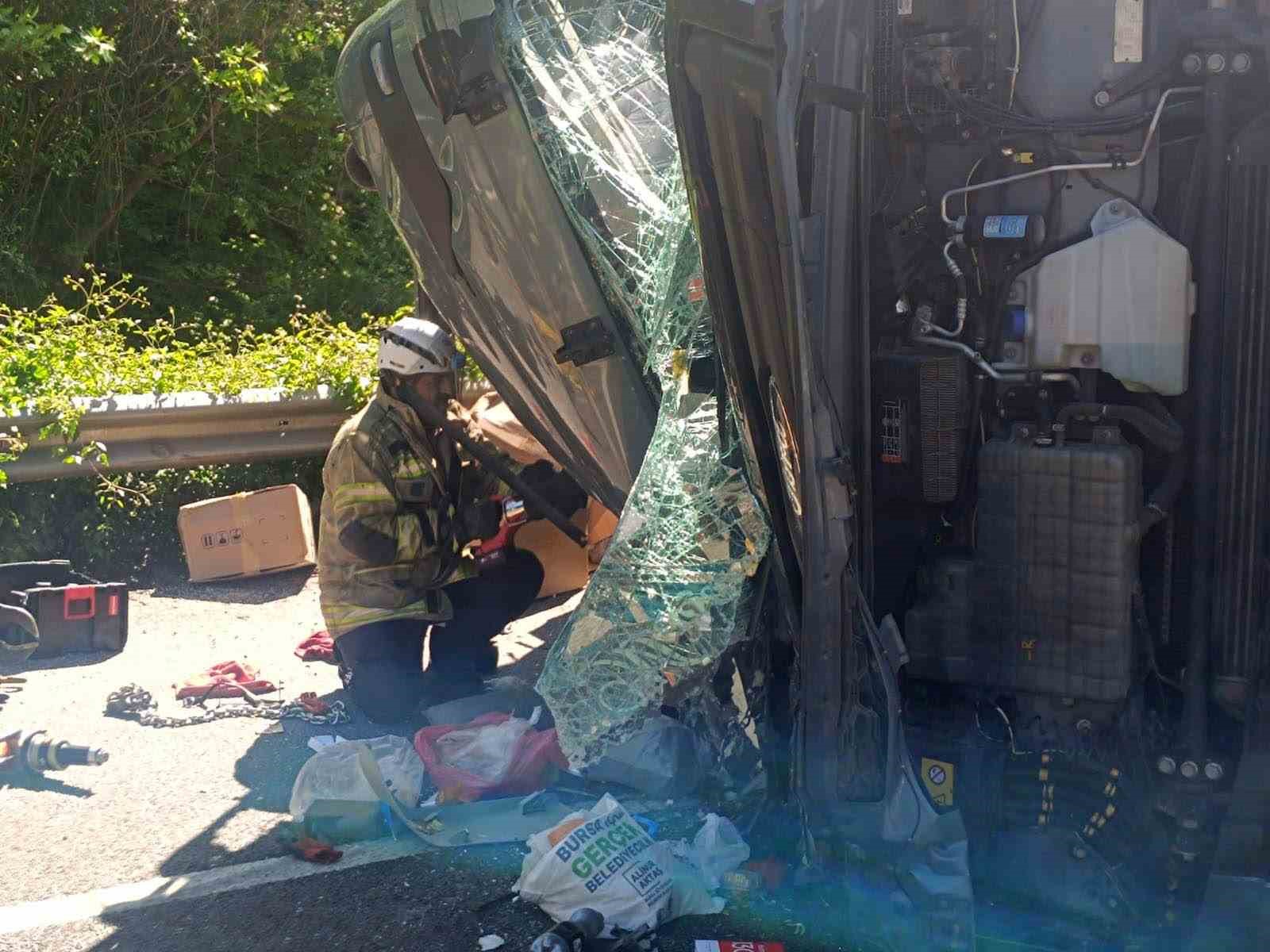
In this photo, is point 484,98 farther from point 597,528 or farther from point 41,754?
point 41,754

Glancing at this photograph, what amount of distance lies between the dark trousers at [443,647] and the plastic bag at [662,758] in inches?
42.7

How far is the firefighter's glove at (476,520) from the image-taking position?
4828mm

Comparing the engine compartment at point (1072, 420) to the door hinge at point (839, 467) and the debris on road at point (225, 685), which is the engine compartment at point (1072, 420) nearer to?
the door hinge at point (839, 467)

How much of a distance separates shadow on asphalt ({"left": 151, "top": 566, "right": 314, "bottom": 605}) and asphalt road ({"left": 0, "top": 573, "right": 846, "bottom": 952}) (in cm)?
45

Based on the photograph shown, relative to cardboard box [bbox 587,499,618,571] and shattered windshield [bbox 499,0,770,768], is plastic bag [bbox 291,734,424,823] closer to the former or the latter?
shattered windshield [bbox 499,0,770,768]

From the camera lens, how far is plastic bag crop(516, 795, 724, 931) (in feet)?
9.87

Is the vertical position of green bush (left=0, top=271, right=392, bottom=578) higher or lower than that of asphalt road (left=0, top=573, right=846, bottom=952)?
higher

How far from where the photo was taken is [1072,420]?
2975 millimetres

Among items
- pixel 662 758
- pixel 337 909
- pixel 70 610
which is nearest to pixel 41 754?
pixel 70 610

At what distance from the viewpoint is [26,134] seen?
32.1 ft

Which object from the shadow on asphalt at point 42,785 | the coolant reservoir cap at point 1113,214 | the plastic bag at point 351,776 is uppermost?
the coolant reservoir cap at point 1113,214

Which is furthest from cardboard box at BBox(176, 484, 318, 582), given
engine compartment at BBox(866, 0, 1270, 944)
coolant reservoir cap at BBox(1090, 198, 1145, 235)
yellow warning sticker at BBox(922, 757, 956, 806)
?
coolant reservoir cap at BBox(1090, 198, 1145, 235)

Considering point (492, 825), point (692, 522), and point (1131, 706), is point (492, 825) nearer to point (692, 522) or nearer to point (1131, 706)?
point (692, 522)

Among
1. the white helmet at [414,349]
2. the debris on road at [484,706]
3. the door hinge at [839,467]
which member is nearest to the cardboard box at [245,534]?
the white helmet at [414,349]
